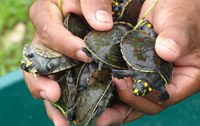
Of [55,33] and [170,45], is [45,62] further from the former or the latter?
[170,45]

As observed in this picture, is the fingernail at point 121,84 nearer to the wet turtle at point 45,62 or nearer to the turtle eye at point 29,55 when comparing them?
the wet turtle at point 45,62

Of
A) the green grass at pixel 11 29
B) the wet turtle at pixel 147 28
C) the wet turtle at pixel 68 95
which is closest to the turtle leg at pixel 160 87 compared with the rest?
Result: the wet turtle at pixel 147 28

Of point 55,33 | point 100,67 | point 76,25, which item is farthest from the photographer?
point 76,25

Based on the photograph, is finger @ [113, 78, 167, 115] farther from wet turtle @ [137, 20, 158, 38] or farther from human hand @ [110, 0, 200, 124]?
wet turtle @ [137, 20, 158, 38]

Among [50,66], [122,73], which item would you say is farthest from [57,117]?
[122,73]

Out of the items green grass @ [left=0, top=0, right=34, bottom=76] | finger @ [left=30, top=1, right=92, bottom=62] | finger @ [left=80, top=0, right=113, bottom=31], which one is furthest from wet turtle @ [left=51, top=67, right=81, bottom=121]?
green grass @ [left=0, top=0, right=34, bottom=76]

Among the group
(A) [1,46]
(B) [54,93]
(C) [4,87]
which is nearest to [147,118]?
(C) [4,87]
